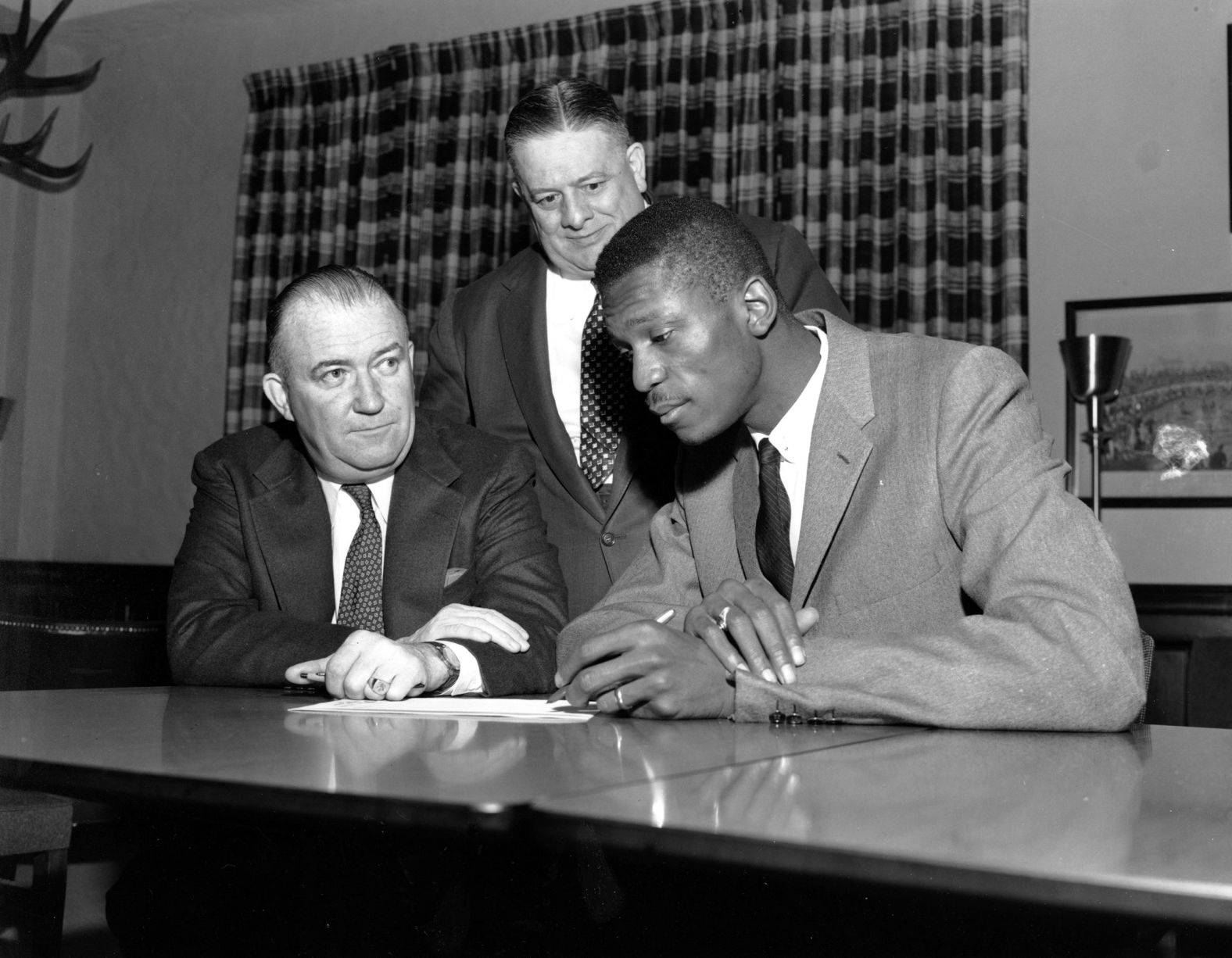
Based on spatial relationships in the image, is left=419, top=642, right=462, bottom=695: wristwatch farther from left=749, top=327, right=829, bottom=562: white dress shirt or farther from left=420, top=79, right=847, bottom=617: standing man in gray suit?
left=420, top=79, right=847, bottom=617: standing man in gray suit

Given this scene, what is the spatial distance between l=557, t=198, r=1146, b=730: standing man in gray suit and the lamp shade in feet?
8.43

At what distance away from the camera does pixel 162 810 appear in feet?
3.60

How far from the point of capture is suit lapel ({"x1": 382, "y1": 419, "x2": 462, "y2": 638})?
7.80ft

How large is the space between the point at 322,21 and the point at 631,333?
17.6ft

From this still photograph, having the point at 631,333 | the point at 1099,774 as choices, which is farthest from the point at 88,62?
the point at 1099,774

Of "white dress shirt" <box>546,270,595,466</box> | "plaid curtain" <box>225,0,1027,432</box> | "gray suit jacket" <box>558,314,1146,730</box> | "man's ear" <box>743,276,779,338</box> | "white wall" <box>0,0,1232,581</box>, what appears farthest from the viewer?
"white wall" <box>0,0,1232,581</box>

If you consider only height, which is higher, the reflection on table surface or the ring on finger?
the reflection on table surface

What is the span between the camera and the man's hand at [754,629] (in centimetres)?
163

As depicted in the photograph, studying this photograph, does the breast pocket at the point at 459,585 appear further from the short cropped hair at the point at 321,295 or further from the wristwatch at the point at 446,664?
the short cropped hair at the point at 321,295

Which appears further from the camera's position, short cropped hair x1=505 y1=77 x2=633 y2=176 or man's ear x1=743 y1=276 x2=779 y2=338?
short cropped hair x1=505 y1=77 x2=633 y2=176

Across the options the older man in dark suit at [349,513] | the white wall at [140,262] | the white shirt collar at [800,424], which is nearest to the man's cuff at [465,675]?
the older man in dark suit at [349,513]

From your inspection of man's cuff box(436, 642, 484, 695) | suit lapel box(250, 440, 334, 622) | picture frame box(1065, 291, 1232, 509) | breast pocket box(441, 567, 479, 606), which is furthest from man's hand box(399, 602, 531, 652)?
picture frame box(1065, 291, 1232, 509)

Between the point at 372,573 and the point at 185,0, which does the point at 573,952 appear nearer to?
the point at 372,573

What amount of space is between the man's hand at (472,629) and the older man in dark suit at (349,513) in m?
0.15
